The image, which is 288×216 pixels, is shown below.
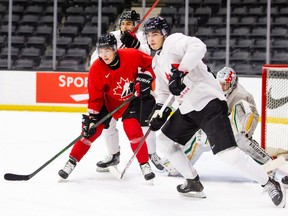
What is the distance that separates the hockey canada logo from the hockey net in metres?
0.88

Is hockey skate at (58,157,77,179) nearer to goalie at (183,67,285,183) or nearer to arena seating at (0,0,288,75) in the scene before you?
goalie at (183,67,285,183)

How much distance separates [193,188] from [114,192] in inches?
17.0

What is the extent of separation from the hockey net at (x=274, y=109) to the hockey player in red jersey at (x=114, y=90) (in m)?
0.79

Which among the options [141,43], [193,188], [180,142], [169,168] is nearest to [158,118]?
[180,142]

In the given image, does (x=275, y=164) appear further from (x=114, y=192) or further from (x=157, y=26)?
(x=157, y=26)

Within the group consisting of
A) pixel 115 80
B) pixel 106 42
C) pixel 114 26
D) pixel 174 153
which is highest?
pixel 114 26

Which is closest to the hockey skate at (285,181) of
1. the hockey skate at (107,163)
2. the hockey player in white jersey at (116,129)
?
the hockey player in white jersey at (116,129)

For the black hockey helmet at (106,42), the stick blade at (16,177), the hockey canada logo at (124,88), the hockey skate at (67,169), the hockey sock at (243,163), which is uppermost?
the black hockey helmet at (106,42)

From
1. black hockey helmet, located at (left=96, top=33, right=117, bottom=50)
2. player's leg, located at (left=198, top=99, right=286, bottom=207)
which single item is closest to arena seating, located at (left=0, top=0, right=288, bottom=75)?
black hockey helmet, located at (left=96, top=33, right=117, bottom=50)

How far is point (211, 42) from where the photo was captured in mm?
8188

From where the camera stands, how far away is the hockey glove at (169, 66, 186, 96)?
3000 millimetres

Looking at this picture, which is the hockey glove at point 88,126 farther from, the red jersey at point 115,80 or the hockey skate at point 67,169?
the hockey skate at point 67,169

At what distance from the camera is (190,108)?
10.4 ft

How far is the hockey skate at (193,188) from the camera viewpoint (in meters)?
3.31
